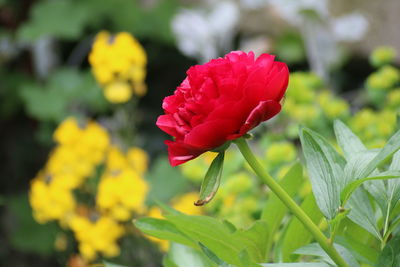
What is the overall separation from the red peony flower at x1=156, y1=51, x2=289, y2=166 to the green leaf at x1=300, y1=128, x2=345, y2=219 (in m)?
0.06

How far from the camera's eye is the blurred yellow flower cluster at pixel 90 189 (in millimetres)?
1783

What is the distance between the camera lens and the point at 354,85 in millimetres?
3115

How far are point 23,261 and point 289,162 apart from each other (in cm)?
250

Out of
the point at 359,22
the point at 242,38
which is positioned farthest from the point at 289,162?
the point at 242,38

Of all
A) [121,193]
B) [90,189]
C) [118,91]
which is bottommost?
[90,189]

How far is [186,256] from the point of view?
0.70 metres

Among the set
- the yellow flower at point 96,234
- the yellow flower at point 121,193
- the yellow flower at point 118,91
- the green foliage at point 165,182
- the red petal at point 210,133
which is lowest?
the green foliage at point 165,182

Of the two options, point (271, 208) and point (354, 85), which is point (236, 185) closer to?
point (271, 208)

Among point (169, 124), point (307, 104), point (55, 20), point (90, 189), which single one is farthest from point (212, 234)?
point (55, 20)

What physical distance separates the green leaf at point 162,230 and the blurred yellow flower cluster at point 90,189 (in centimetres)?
113

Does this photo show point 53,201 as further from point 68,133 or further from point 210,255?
point 210,255

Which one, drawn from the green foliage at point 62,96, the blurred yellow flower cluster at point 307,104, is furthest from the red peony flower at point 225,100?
the green foliage at point 62,96

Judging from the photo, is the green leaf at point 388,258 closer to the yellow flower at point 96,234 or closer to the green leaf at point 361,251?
the green leaf at point 361,251

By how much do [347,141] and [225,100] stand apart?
0.18 metres
